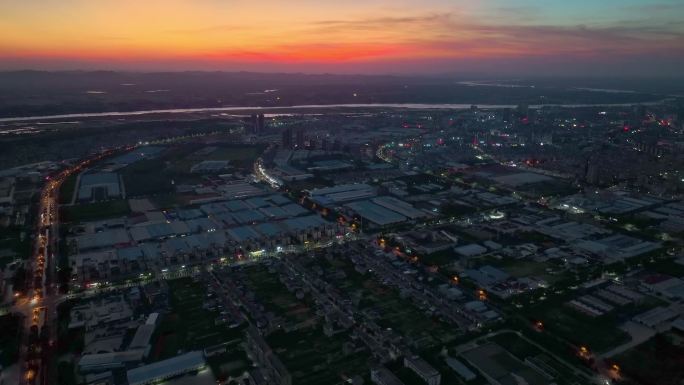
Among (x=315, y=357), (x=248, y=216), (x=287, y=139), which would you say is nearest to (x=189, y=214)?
(x=248, y=216)

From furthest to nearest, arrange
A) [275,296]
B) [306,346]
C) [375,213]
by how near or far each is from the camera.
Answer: [375,213] → [275,296] → [306,346]

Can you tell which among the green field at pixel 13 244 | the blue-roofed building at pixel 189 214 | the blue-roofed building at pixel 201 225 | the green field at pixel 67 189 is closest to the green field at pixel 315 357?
the blue-roofed building at pixel 201 225

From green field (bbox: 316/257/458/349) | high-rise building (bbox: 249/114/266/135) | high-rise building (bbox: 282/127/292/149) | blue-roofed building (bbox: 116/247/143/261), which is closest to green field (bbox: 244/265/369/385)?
green field (bbox: 316/257/458/349)

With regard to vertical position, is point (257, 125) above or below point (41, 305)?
above

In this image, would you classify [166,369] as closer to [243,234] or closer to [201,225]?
[243,234]

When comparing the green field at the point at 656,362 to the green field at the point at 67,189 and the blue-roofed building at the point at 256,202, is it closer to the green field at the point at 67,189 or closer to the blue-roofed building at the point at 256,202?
the blue-roofed building at the point at 256,202

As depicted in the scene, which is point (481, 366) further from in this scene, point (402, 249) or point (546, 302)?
point (402, 249)

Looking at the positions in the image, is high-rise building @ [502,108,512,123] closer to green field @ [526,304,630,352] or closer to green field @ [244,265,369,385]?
green field @ [526,304,630,352]

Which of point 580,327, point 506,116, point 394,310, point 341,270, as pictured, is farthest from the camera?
point 506,116
